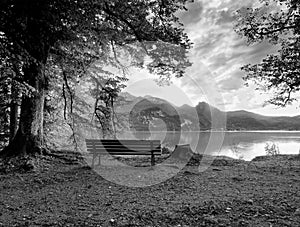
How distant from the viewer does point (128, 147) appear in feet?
24.6

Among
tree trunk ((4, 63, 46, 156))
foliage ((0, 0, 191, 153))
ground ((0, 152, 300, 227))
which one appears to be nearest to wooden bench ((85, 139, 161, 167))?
ground ((0, 152, 300, 227))

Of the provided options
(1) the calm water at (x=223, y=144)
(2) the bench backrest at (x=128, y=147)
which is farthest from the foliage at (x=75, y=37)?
(1) the calm water at (x=223, y=144)

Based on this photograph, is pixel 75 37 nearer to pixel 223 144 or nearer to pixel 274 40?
pixel 274 40

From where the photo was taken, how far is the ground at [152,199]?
358cm

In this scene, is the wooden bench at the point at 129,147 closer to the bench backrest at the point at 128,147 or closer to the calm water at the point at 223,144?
the bench backrest at the point at 128,147

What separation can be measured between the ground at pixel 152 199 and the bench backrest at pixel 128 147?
74 centimetres

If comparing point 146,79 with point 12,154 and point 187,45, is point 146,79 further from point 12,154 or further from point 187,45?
point 12,154

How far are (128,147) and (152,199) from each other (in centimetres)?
304

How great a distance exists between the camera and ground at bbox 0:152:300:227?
11.7ft

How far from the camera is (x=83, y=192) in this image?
16.7 ft

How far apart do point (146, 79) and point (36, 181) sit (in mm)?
8225

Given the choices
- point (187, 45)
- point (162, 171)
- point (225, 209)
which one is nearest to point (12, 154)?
point (162, 171)

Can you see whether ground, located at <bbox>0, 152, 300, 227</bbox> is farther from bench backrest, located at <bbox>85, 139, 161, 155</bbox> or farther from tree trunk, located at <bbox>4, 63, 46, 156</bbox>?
tree trunk, located at <bbox>4, 63, 46, 156</bbox>

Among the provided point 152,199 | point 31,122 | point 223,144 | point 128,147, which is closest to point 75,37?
point 31,122
